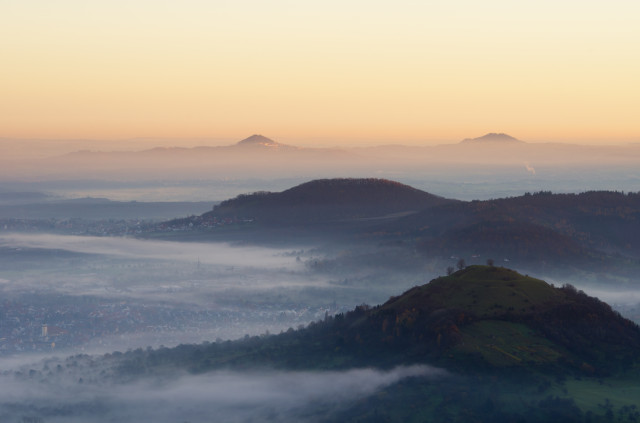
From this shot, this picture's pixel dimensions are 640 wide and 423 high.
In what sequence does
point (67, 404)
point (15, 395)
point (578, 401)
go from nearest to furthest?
point (578, 401) → point (67, 404) → point (15, 395)

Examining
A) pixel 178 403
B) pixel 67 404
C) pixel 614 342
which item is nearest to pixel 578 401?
pixel 614 342

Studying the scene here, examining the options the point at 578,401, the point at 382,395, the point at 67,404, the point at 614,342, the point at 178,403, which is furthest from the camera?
the point at 67,404

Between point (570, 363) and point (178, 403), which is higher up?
point (570, 363)

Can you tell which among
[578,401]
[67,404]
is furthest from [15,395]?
[578,401]

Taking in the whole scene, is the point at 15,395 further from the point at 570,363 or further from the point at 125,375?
the point at 570,363

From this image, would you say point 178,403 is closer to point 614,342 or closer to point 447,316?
point 447,316

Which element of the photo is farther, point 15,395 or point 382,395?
point 15,395
